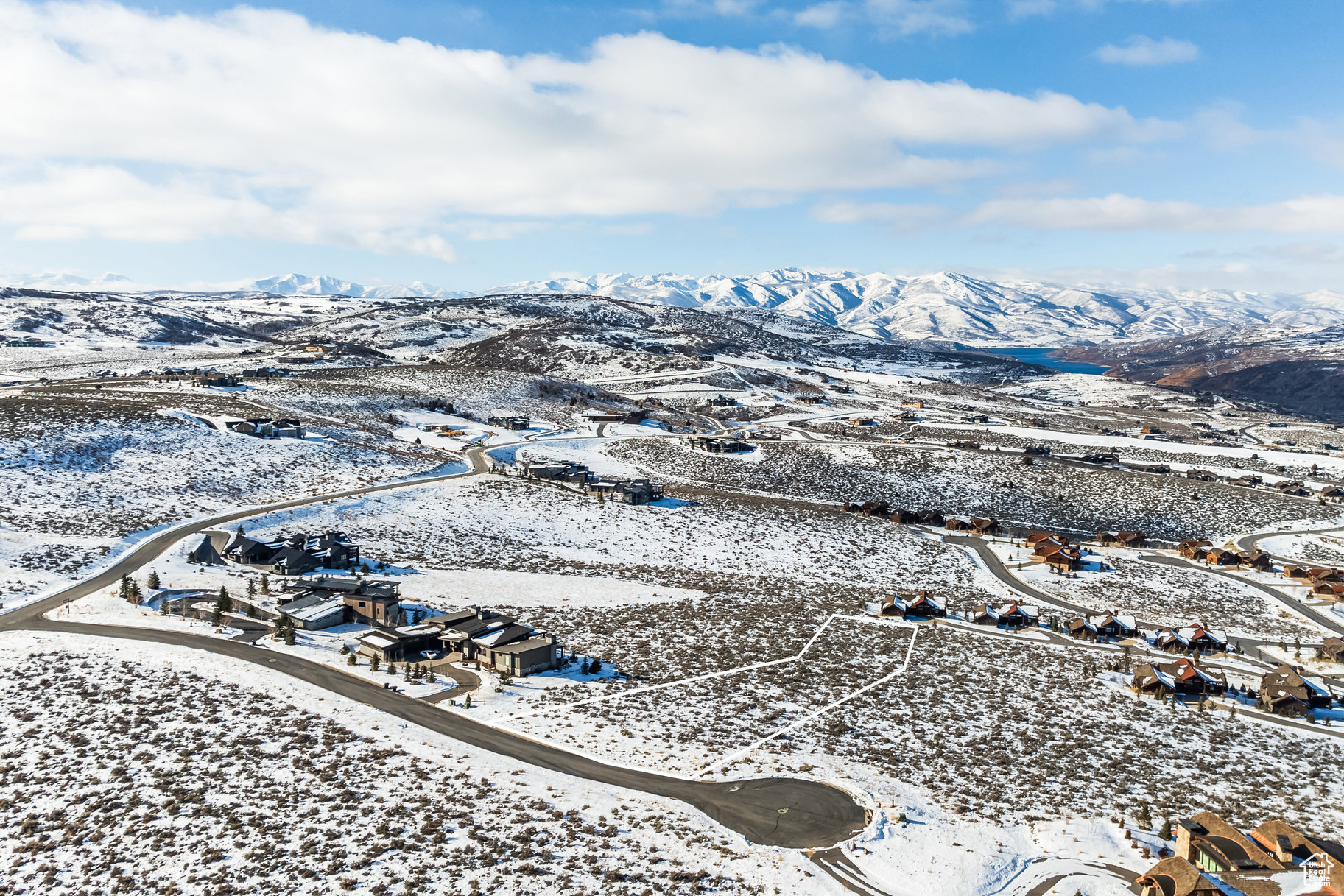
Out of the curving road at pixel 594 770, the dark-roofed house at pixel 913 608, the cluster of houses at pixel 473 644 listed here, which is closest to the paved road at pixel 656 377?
the dark-roofed house at pixel 913 608

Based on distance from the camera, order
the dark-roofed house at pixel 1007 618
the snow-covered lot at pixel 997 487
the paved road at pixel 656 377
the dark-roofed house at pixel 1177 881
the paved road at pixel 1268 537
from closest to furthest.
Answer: the dark-roofed house at pixel 1177 881
the dark-roofed house at pixel 1007 618
the paved road at pixel 1268 537
the snow-covered lot at pixel 997 487
the paved road at pixel 656 377

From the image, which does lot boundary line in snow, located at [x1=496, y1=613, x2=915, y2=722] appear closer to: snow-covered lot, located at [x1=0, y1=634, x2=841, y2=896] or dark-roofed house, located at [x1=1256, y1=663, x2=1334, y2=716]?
snow-covered lot, located at [x1=0, y1=634, x2=841, y2=896]

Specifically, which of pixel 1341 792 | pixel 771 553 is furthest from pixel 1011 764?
pixel 771 553

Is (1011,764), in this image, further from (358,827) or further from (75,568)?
(75,568)

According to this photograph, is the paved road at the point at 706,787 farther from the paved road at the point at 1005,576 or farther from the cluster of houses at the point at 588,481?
the cluster of houses at the point at 588,481

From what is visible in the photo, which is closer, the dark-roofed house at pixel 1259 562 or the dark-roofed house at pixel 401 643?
the dark-roofed house at pixel 401 643

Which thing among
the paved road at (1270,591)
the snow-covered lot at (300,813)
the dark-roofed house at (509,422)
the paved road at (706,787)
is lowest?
the paved road at (1270,591)

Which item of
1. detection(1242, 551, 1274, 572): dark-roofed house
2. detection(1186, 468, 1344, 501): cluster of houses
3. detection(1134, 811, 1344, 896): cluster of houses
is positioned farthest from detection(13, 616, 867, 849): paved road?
detection(1186, 468, 1344, 501): cluster of houses
